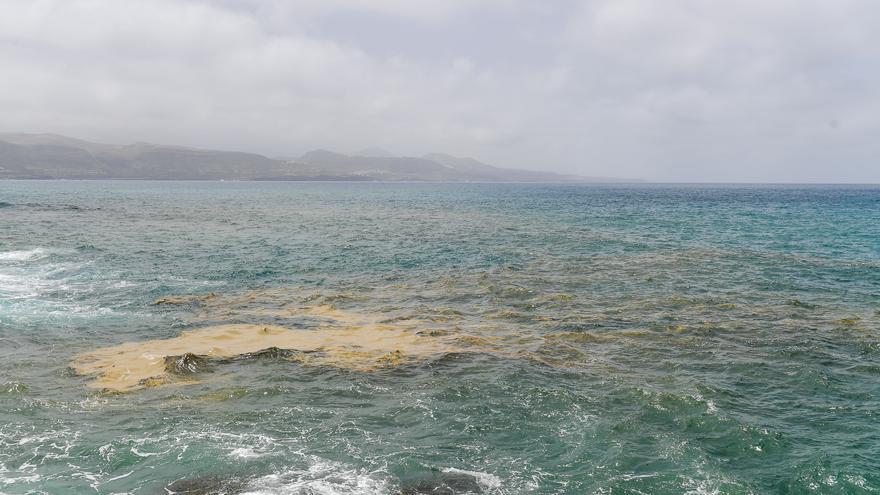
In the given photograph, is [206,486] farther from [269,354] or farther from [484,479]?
[269,354]

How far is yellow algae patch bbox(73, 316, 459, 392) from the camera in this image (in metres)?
21.5

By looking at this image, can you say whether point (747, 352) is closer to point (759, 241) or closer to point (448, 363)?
point (448, 363)

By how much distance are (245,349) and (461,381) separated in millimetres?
9926

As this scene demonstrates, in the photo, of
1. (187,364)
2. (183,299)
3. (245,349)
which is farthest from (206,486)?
(183,299)

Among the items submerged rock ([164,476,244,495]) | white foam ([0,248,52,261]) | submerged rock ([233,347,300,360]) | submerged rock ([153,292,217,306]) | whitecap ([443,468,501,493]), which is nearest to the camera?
submerged rock ([164,476,244,495])

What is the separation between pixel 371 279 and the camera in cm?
4125

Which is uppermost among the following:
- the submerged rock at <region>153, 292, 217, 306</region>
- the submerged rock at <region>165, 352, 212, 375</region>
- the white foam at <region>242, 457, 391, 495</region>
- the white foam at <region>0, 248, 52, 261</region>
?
the submerged rock at <region>165, 352, 212, 375</region>

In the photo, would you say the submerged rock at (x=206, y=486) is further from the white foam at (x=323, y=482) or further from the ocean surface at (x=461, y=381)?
the white foam at (x=323, y=482)

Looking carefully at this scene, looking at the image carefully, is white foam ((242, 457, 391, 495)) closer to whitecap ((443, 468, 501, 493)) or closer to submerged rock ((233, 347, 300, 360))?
whitecap ((443, 468, 501, 493))

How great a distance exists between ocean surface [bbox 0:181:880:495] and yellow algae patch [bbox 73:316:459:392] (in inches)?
8.1

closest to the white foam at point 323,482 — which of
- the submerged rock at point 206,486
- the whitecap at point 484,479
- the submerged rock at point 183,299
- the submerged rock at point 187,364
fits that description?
the submerged rock at point 206,486

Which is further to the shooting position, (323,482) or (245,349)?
(245,349)

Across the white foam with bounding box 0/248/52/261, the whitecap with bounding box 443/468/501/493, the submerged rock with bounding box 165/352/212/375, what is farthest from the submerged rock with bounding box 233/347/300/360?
the white foam with bounding box 0/248/52/261

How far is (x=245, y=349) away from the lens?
24422 mm
